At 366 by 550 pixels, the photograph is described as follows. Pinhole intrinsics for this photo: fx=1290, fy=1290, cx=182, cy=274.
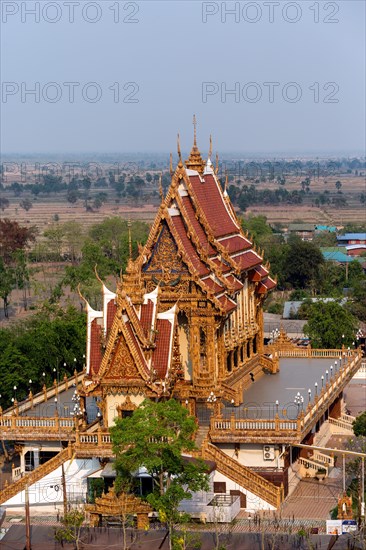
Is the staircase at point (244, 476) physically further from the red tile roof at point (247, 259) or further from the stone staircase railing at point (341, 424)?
the stone staircase railing at point (341, 424)

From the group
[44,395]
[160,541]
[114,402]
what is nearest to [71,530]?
[160,541]

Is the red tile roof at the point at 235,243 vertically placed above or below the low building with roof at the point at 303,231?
above

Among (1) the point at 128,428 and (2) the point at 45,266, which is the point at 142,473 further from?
(2) the point at 45,266

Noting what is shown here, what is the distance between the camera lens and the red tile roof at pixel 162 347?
39594mm

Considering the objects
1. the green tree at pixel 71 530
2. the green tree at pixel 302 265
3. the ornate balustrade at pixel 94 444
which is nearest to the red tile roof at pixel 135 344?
the ornate balustrade at pixel 94 444

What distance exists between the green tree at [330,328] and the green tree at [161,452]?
25368mm

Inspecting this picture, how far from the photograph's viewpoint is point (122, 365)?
128 feet

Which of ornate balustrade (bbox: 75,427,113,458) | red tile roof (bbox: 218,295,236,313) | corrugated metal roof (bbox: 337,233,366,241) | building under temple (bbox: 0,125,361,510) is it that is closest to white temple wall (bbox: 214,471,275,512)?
building under temple (bbox: 0,125,361,510)

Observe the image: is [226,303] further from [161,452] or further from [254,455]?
[161,452]

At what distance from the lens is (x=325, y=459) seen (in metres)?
42.8

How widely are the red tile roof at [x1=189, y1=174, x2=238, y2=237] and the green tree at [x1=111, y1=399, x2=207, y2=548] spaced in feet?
35.1

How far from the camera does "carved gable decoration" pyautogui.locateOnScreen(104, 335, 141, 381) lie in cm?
3894

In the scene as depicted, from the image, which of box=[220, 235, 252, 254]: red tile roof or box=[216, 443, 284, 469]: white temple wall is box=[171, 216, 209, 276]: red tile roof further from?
box=[216, 443, 284, 469]: white temple wall

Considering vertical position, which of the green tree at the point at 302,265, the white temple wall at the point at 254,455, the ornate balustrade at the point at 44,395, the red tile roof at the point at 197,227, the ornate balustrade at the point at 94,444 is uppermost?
the red tile roof at the point at 197,227
